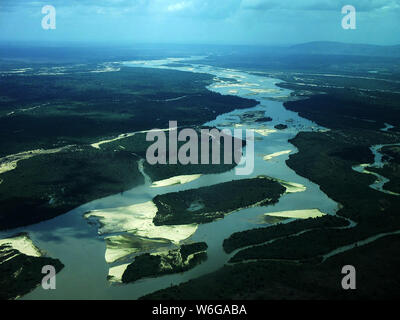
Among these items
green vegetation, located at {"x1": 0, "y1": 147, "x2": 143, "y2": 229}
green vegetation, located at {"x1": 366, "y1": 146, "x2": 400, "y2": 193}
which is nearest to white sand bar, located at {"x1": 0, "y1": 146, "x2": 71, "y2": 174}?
green vegetation, located at {"x1": 0, "y1": 147, "x2": 143, "y2": 229}

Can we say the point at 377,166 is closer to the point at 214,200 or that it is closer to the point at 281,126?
the point at 214,200

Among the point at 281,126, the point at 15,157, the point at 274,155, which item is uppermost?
the point at 281,126

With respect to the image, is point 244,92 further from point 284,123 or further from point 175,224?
point 175,224

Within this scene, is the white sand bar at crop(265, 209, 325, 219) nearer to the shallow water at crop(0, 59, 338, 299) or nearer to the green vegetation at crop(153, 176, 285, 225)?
the shallow water at crop(0, 59, 338, 299)

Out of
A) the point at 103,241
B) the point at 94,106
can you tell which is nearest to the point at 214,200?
the point at 103,241
